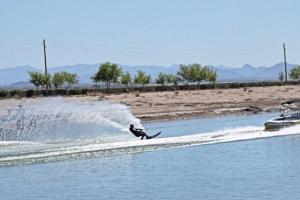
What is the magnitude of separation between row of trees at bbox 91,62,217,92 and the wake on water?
278 feet

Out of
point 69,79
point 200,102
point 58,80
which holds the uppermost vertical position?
point 69,79

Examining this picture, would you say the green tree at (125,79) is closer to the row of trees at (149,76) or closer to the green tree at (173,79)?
the row of trees at (149,76)

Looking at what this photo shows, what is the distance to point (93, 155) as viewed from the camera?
38938 millimetres

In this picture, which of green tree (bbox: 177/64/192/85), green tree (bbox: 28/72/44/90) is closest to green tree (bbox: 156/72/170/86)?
green tree (bbox: 177/64/192/85)

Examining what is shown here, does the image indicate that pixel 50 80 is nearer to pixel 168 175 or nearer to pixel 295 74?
pixel 295 74

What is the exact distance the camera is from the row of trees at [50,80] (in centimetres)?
12862

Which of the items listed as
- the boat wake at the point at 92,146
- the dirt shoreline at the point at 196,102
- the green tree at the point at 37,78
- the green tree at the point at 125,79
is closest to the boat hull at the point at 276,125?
the boat wake at the point at 92,146

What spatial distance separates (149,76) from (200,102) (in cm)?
5565

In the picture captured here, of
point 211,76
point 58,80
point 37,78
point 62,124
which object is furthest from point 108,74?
point 62,124

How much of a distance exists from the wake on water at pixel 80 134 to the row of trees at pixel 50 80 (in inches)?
2945

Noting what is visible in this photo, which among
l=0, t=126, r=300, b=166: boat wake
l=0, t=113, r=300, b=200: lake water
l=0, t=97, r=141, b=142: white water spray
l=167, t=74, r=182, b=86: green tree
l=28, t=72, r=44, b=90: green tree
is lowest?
l=0, t=113, r=300, b=200: lake water

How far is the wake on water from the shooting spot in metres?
40.5

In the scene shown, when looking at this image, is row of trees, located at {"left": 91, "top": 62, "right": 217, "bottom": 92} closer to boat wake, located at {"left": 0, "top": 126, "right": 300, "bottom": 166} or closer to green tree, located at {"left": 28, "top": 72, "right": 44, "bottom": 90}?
green tree, located at {"left": 28, "top": 72, "right": 44, "bottom": 90}

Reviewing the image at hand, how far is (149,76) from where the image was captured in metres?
149
